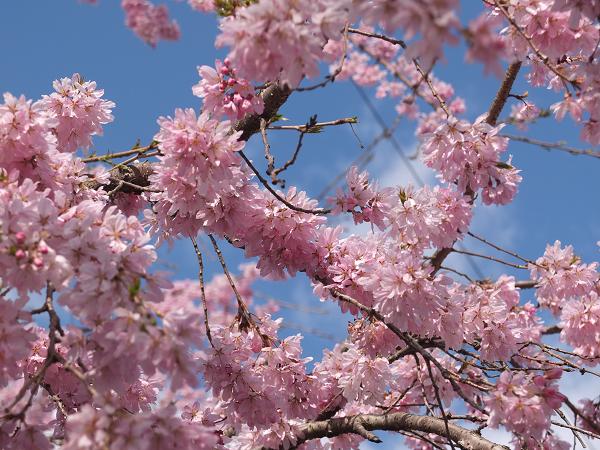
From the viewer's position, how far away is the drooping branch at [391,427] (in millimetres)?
3150

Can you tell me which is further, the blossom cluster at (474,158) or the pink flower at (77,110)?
the pink flower at (77,110)

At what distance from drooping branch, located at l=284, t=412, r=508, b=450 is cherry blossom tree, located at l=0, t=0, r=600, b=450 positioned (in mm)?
13

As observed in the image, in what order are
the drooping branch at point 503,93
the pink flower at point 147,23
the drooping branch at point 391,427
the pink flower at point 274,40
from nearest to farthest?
1. the pink flower at point 274,40
2. the drooping branch at point 391,427
3. the drooping branch at point 503,93
4. the pink flower at point 147,23

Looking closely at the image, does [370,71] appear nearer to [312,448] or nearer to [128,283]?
[312,448]

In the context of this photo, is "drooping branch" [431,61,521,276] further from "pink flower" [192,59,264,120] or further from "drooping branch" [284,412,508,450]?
"pink flower" [192,59,264,120]

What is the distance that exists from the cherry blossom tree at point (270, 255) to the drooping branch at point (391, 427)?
0.04ft

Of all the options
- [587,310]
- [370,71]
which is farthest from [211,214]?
[370,71]

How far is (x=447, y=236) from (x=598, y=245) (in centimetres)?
133

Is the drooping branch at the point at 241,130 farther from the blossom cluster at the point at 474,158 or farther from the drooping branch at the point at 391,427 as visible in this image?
the drooping branch at the point at 391,427

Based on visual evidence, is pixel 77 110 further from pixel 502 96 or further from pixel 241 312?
pixel 502 96

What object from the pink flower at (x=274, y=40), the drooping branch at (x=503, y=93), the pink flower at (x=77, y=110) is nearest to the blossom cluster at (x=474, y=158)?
the drooping branch at (x=503, y=93)

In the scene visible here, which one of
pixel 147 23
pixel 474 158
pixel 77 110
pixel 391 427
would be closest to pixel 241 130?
pixel 77 110

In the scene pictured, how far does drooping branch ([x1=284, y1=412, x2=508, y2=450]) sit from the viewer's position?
3150 millimetres

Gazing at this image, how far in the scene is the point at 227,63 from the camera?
2.52 m
